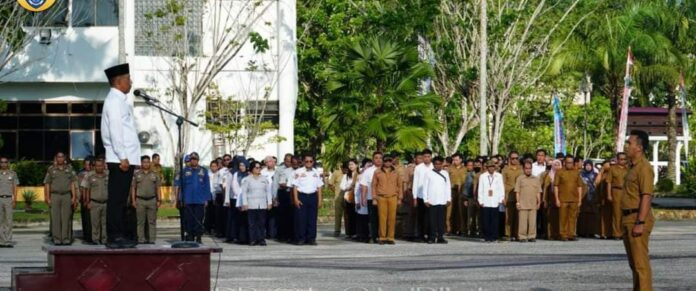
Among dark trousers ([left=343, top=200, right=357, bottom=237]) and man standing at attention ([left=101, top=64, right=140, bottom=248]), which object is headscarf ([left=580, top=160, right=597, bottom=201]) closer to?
dark trousers ([left=343, top=200, right=357, bottom=237])

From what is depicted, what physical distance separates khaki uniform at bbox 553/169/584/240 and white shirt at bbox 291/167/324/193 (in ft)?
17.2

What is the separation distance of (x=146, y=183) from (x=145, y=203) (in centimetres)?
40

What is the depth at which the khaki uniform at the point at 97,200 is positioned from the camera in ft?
95.0

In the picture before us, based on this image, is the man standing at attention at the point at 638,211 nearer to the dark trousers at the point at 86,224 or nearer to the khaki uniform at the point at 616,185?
the khaki uniform at the point at 616,185

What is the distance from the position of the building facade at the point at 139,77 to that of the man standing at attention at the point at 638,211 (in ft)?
107

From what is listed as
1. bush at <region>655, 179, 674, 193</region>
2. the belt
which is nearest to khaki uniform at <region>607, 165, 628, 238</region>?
the belt

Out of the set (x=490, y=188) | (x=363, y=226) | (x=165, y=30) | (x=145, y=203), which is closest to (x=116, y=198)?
(x=145, y=203)

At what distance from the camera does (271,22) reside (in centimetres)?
5034

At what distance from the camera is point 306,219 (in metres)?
29.4

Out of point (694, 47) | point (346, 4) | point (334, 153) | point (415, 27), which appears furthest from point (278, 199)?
point (694, 47)

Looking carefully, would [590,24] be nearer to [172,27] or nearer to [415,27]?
[415,27]

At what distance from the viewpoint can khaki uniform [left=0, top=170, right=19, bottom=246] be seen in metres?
28.1

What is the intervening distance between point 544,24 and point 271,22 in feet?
33.1

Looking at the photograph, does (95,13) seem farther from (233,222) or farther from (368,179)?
(368,179)
